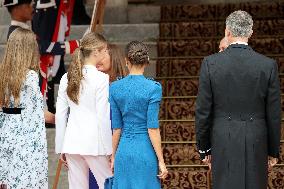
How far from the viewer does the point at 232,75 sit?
17.0 feet

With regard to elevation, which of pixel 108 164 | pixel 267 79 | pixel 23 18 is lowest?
pixel 108 164

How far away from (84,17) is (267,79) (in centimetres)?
512

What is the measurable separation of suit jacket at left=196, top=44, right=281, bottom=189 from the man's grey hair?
7 centimetres

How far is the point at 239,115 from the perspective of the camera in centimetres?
521

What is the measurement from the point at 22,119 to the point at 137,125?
2.51ft

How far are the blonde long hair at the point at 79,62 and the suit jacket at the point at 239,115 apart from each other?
33.1 inches

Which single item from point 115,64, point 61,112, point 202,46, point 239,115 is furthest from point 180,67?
point 239,115

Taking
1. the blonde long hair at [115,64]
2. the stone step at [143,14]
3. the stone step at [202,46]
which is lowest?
the blonde long hair at [115,64]

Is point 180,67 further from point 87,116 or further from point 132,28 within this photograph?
point 87,116

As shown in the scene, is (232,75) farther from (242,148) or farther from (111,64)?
(111,64)

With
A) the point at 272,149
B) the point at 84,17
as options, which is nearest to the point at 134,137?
the point at 272,149

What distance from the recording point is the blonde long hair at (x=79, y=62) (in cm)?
570

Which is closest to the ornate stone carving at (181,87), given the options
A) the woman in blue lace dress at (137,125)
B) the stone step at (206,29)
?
the stone step at (206,29)

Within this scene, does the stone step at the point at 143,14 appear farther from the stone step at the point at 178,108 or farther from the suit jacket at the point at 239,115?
the suit jacket at the point at 239,115
